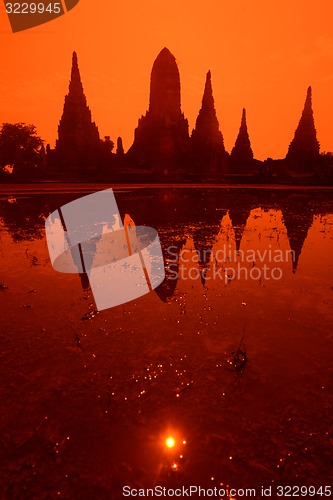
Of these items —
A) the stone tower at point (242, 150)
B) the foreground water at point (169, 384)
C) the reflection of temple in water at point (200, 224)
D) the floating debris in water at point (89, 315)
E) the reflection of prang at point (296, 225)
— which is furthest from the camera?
the stone tower at point (242, 150)

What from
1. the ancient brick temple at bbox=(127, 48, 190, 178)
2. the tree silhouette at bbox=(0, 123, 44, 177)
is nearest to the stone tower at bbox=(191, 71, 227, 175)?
the ancient brick temple at bbox=(127, 48, 190, 178)

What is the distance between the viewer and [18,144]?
183ft

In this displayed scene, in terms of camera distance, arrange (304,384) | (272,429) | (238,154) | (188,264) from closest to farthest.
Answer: (272,429) → (304,384) → (188,264) → (238,154)

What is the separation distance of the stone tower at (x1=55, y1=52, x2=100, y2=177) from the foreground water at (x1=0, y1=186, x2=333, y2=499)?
53.6 metres

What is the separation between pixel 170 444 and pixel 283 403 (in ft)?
4.62

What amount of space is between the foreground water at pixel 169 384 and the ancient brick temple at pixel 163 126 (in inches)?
1919

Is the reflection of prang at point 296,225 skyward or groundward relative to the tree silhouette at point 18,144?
groundward

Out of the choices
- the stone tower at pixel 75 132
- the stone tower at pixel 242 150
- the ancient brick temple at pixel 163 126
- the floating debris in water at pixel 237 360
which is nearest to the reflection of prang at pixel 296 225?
the floating debris in water at pixel 237 360

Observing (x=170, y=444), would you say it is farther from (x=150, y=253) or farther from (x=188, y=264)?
(x=150, y=253)

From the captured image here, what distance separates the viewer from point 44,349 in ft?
14.3

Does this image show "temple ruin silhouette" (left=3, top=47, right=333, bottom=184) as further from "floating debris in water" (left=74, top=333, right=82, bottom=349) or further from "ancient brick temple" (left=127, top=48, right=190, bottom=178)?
"floating debris in water" (left=74, top=333, right=82, bottom=349)

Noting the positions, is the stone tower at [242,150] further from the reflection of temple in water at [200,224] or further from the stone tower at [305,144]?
the reflection of temple in water at [200,224]

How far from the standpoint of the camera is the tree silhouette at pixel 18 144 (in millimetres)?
54281

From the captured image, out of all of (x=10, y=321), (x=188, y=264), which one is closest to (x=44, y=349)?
(x=10, y=321)
